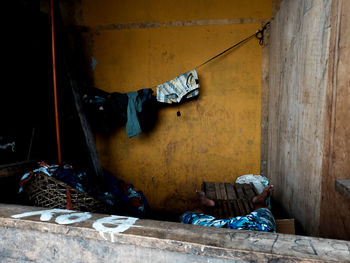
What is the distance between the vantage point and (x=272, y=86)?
3.04 metres

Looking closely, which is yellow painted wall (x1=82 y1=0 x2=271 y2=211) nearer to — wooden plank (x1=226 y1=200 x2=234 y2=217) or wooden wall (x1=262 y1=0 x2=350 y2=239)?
wooden wall (x1=262 y1=0 x2=350 y2=239)

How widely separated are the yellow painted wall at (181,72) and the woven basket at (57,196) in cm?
187

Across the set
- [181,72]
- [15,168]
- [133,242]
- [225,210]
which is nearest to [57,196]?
[15,168]

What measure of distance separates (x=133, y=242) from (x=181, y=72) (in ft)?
9.16

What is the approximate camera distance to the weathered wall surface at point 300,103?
1.65 m

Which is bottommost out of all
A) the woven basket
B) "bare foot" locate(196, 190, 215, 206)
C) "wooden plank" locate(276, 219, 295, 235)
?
"wooden plank" locate(276, 219, 295, 235)

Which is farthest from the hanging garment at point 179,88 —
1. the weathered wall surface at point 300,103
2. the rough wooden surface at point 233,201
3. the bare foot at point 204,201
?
the bare foot at point 204,201

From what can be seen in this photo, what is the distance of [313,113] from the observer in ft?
5.77

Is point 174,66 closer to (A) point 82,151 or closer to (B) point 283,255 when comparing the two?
(A) point 82,151

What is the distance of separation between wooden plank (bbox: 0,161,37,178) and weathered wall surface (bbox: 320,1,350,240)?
2.61 metres

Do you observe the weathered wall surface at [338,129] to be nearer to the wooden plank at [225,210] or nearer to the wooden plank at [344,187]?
the wooden plank at [344,187]

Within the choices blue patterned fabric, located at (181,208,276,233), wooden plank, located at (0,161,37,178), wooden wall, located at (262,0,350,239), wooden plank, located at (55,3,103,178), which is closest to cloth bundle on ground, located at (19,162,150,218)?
wooden plank, located at (55,3,103,178)

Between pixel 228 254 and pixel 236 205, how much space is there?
147 centimetres

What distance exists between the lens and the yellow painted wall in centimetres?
331
